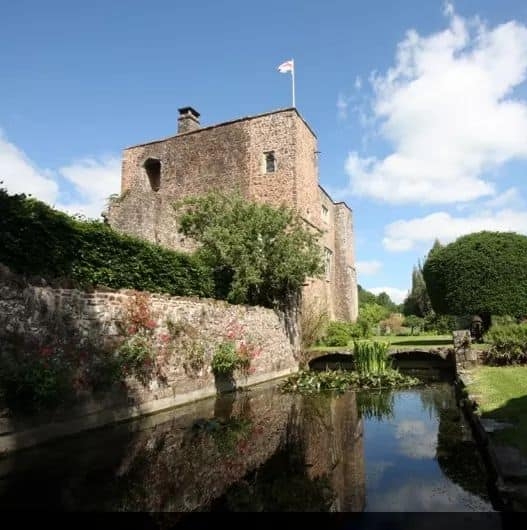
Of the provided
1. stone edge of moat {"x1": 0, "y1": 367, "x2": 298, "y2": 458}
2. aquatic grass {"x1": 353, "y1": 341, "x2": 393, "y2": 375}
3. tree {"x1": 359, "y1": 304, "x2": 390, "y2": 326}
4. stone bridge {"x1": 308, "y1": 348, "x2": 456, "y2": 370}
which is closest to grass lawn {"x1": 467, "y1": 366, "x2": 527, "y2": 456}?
aquatic grass {"x1": 353, "y1": 341, "x2": 393, "y2": 375}

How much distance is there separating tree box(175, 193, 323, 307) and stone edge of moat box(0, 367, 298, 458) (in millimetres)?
4090

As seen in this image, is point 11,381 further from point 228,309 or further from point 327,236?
point 327,236

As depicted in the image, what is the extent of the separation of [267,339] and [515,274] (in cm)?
890

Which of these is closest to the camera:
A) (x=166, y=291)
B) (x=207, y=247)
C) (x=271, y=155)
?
(x=166, y=291)

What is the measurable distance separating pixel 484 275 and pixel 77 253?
13470mm

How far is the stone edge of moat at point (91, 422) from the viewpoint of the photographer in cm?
627

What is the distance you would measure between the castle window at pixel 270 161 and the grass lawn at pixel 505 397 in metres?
12.0

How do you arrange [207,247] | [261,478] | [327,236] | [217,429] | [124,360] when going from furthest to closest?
[327,236], [207,247], [124,360], [217,429], [261,478]

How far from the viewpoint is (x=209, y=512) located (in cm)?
399

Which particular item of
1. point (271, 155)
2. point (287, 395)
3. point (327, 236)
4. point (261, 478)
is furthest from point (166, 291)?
point (327, 236)

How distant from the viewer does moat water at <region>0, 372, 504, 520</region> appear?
13.8ft

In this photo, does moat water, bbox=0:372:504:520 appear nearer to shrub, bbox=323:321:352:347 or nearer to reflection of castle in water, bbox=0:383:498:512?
reflection of castle in water, bbox=0:383:498:512

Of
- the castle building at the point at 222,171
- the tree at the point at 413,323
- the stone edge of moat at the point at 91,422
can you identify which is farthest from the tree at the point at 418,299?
the stone edge of moat at the point at 91,422

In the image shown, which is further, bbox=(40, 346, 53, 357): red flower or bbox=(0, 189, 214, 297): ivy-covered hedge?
bbox=(0, 189, 214, 297): ivy-covered hedge
